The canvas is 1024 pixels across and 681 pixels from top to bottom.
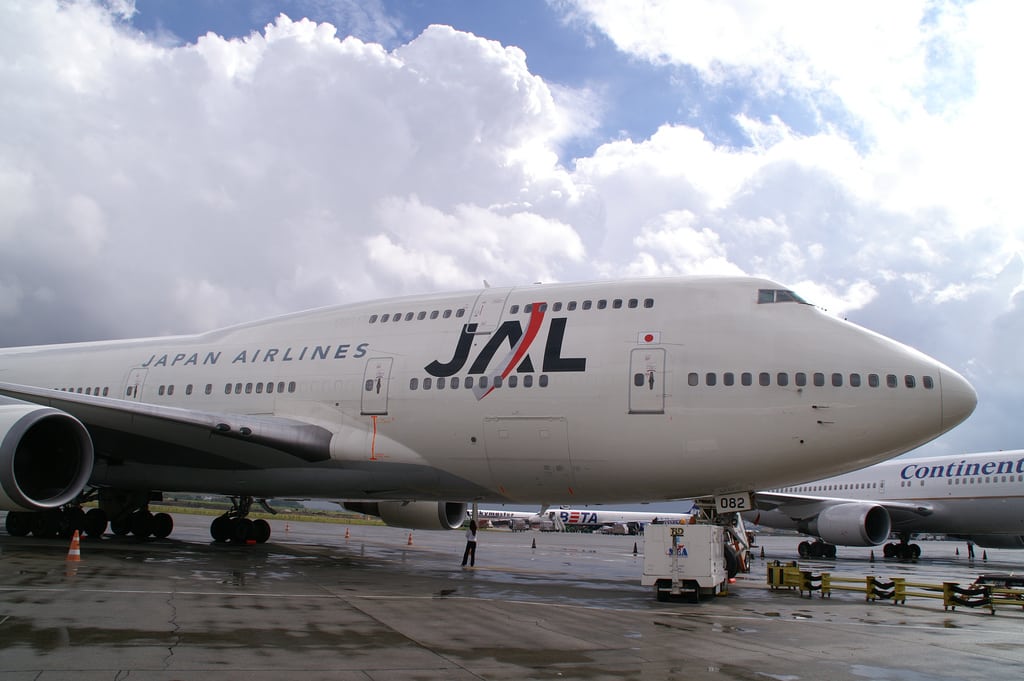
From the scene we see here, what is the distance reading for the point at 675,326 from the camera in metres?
12.8

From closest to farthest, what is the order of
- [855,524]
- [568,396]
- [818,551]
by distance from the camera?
[568,396] → [855,524] → [818,551]

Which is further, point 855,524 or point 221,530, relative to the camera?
point 855,524

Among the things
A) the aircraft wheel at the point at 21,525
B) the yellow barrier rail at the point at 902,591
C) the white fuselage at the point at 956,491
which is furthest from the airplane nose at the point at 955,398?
the aircraft wheel at the point at 21,525

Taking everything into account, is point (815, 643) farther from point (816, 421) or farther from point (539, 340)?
point (539, 340)

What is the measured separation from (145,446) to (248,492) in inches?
88.4

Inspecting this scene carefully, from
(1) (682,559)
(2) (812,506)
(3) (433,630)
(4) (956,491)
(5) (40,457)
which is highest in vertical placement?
(4) (956,491)

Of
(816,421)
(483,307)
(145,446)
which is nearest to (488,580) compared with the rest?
(483,307)

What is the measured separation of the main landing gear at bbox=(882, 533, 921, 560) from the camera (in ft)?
102

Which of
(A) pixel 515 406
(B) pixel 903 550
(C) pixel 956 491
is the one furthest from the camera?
(B) pixel 903 550

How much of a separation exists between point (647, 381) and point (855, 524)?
17946 mm

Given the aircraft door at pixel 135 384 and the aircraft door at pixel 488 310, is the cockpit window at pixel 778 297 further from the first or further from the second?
the aircraft door at pixel 135 384

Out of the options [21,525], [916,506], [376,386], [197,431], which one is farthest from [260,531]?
[916,506]

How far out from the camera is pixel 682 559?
476 inches

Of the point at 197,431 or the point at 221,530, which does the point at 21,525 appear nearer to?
the point at 221,530
